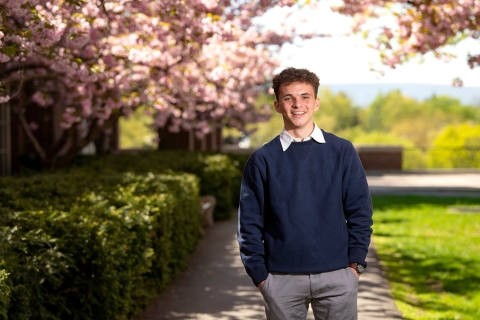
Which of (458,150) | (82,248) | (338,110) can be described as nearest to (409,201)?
(82,248)

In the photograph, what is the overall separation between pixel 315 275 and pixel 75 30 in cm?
444

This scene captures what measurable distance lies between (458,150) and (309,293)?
42.3 meters

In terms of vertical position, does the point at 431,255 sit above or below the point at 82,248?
below

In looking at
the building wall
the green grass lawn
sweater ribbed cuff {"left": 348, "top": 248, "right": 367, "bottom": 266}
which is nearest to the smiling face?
sweater ribbed cuff {"left": 348, "top": 248, "right": 367, "bottom": 266}

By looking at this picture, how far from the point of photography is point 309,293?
397 cm

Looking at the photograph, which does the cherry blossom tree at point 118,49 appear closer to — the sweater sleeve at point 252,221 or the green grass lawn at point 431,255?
the sweater sleeve at point 252,221

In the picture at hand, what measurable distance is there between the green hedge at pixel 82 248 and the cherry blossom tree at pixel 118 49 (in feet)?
3.58

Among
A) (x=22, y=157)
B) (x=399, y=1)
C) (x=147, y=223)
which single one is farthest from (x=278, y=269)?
(x=22, y=157)

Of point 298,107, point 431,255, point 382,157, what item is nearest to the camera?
point 298,107

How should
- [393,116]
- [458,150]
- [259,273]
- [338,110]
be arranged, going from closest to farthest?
[259,273] < [458,150] < [338,110] < [393,116]

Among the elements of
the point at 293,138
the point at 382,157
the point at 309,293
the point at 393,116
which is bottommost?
the point at 309,293

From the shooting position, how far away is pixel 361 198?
4070 mm

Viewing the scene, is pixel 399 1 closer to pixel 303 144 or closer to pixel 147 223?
pixel 147 223

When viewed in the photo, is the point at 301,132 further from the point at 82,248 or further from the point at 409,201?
the point at 409,201
